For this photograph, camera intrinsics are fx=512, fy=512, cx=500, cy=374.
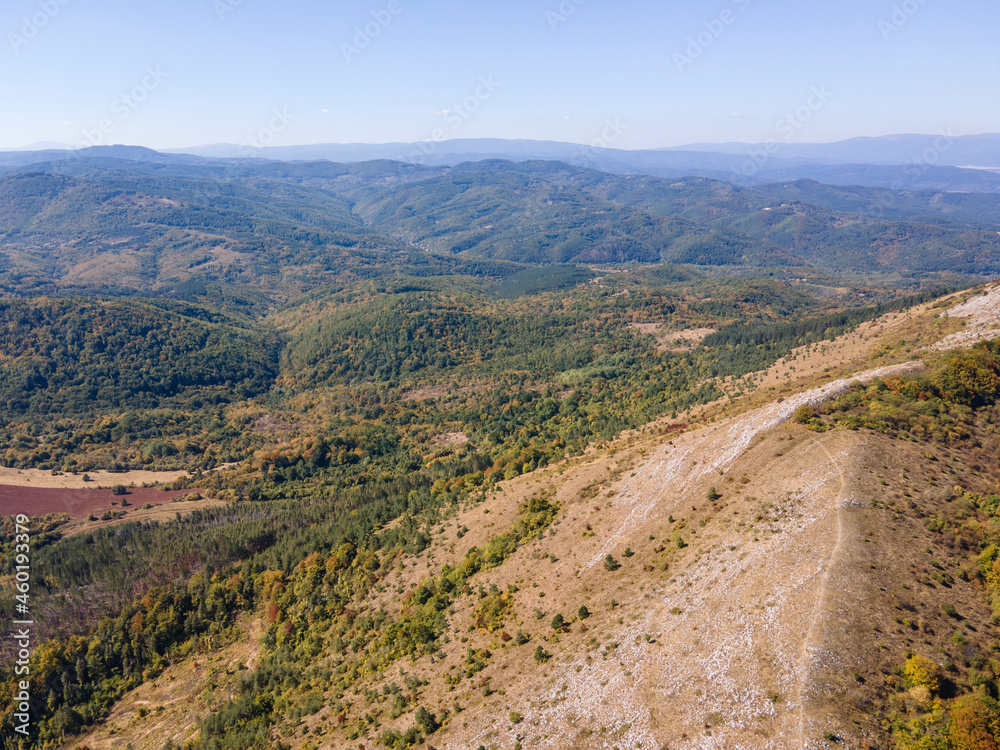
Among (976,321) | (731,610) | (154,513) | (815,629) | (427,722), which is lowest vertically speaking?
(154,513)

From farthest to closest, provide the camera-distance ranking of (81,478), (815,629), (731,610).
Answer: (81,478)
(731,610)
(815,629)

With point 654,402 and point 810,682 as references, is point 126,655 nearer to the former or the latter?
point 810,682

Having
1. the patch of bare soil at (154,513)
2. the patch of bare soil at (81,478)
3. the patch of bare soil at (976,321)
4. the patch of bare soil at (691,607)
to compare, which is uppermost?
the patch of bare soil at (976,321)

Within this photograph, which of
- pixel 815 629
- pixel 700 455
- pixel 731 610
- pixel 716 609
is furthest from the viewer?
pixel 700 455

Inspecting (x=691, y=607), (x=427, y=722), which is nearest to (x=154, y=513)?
(x=427, y=722)

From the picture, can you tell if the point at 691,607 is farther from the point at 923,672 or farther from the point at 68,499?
the point at 68,499

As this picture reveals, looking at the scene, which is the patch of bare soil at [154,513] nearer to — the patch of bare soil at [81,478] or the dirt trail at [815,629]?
the patch of bare soil at [81,478]

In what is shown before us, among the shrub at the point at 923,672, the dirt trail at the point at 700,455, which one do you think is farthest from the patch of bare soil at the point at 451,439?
the shrub at the point at 923,672

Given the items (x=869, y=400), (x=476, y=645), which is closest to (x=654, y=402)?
(x=869, y=400)
